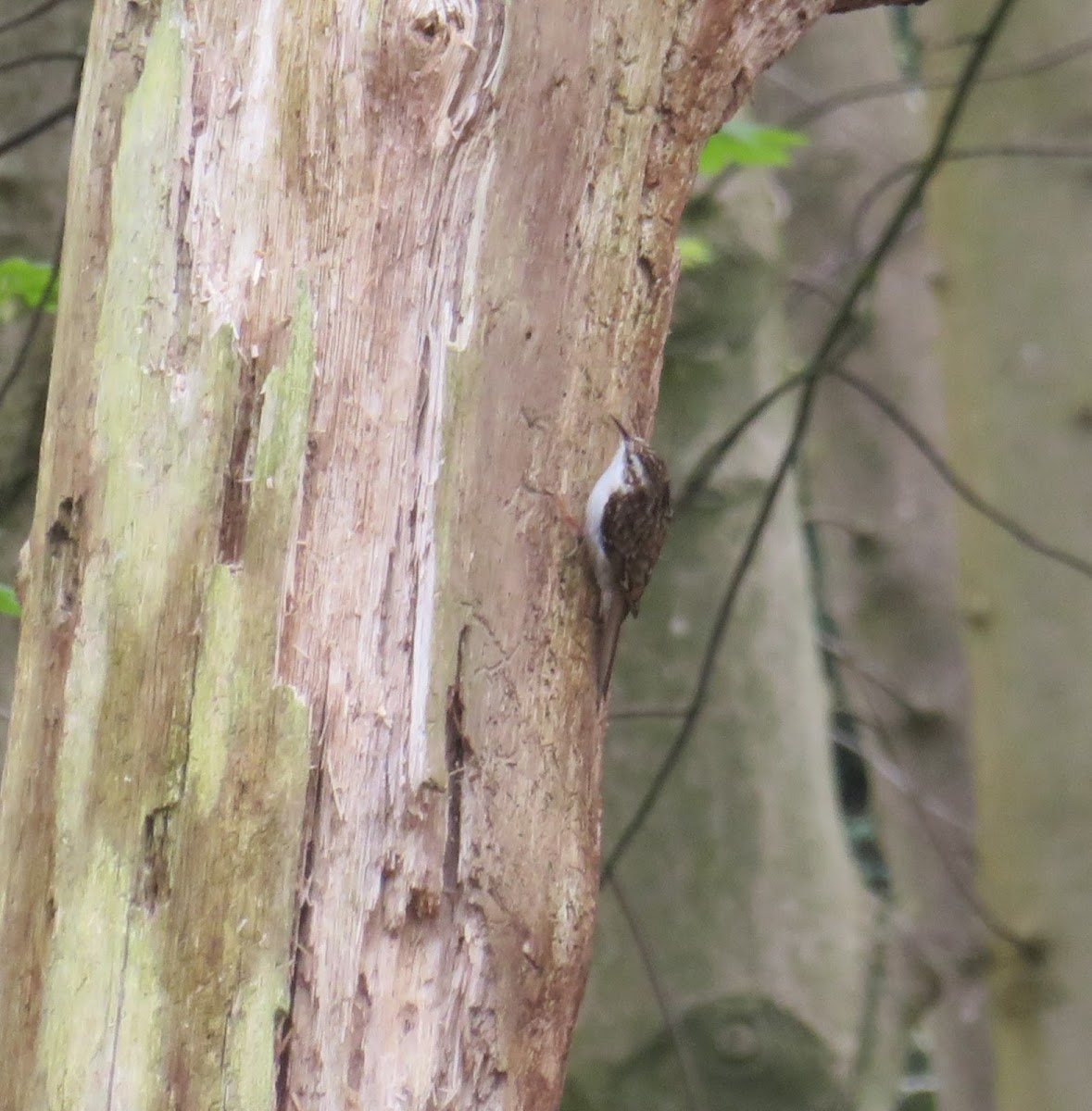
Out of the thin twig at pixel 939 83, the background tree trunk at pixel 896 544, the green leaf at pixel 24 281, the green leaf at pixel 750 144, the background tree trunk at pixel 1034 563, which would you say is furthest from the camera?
the background tree trunk at pixel 896 544

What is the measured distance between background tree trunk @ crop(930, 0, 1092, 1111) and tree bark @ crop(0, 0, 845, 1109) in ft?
6.62

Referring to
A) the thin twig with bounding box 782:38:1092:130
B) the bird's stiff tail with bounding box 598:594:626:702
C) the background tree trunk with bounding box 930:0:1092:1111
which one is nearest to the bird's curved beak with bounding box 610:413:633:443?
the bird's stiff tail with bounding box 598:594:626:702

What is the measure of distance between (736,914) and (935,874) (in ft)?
3.44

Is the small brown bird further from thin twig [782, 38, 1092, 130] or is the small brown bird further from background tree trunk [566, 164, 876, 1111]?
background tree trunk [566, 164, 876, 1111]

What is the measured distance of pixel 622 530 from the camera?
1.20m

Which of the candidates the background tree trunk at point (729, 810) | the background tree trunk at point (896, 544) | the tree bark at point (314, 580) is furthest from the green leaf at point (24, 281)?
the background tree trunk at point (896, 544)

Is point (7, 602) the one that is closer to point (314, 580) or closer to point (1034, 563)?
point (314, 580)

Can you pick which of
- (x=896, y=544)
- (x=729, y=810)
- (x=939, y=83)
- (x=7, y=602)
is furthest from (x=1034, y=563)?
(x=7, y=602)

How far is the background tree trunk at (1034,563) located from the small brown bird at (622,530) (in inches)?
77.1

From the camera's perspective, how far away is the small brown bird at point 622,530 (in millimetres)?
1217

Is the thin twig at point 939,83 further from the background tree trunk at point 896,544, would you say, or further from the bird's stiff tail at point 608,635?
the bird's stiff tail at point 608,635

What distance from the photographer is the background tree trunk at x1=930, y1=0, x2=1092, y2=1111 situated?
299 cm

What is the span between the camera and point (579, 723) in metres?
1.24

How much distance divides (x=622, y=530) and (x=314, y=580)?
0.81ft
